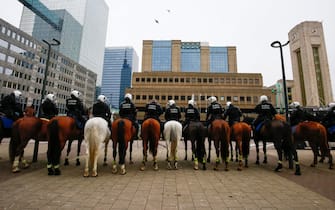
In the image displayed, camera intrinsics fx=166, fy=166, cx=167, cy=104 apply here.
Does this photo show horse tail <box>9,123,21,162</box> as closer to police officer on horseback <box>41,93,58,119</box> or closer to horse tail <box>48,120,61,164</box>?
police officer on horseback <box>41,93,58,119</box>

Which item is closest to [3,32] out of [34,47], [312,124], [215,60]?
[34,47]

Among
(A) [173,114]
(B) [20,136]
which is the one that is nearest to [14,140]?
(B) [20,136]

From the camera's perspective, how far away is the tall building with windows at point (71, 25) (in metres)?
88.2

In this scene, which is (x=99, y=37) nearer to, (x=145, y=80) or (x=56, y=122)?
(x=145, y=80)

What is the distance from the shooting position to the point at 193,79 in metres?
60.7

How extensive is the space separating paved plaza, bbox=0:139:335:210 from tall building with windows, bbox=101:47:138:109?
147 metres

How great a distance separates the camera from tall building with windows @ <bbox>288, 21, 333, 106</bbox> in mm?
62575

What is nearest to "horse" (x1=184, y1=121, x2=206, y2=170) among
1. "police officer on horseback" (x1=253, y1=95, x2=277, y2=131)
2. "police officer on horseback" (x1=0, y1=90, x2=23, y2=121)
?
"police officer on horseback" (x1=253, y1=95, x2=277, y2=131)

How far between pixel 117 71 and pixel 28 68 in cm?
11141

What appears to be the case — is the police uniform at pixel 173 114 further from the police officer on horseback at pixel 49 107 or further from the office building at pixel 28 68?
the office building at pixel 28 68

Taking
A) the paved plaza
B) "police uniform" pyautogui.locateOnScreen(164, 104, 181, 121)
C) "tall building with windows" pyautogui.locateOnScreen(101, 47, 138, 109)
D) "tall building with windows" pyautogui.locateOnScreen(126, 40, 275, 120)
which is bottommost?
the paved plaza

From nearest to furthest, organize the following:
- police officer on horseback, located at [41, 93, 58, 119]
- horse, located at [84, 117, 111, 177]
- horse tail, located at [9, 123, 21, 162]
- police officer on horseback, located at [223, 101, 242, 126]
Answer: horse, located at [84, 117, 111, 177]
horse tail, located at [9, 123, 21, 162]
police officer on horseback, located at [41, 93, 58, 119]
police officer on horseback, located at [223, 101, 242, 126]

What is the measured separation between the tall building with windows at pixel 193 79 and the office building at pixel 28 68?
32.2 m

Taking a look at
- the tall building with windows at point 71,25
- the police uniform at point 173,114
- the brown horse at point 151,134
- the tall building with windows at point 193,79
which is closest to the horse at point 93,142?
the brown horse at point 151,134
